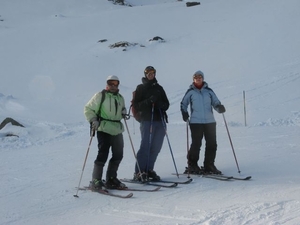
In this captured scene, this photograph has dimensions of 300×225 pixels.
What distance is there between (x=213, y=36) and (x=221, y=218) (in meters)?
31.0

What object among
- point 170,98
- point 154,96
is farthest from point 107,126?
point 170,98

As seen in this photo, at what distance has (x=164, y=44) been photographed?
3338 cm

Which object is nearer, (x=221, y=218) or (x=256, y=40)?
(x=221, y=218)

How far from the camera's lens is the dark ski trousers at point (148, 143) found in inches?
262

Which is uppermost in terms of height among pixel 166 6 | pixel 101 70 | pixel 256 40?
pixel 166 6

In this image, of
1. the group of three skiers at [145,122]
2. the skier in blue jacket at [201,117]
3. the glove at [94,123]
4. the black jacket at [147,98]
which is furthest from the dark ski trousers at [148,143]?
the glove at [94,123]

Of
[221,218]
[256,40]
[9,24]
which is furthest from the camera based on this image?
[9,24]

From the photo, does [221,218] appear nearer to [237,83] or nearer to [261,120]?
[261,120]

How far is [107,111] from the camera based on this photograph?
614cm

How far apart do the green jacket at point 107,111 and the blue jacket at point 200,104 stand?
1259 mm

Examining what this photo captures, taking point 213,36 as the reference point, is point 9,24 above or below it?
above

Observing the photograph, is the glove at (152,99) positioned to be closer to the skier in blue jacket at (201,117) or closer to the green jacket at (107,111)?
the green jacket at (107,111)

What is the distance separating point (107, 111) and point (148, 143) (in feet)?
3.01

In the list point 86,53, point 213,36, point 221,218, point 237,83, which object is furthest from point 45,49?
point 221,218
